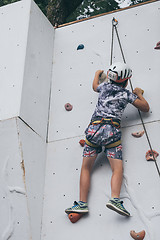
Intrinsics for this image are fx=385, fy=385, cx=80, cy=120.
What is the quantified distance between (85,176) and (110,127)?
40 cm

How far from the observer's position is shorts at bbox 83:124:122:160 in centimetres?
280

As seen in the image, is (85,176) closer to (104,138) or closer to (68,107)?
(104,138)

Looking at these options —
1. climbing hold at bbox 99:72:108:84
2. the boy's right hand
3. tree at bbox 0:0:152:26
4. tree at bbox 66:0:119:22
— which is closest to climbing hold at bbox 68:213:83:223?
the boy's right hand

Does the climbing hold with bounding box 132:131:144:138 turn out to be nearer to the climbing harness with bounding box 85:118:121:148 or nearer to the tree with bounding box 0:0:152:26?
the climbing harness with bounding box 85:118:121:148

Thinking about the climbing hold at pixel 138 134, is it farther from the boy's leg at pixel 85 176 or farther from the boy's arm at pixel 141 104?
the boy's leg at pixel 85 176

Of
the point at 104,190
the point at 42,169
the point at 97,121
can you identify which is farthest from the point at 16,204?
the point at 97,121

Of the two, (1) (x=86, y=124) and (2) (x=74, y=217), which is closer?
(2) (x=74, y=217)

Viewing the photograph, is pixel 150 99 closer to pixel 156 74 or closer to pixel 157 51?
pixel 156 74

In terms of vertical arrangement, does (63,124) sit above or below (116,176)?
above

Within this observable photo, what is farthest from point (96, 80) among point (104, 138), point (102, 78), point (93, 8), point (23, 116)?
point (93, 8)

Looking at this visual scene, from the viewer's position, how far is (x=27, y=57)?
318cm

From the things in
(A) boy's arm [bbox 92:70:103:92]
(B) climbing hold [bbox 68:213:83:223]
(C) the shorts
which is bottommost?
(B) climbing hold [bbox 68:213:83:223]

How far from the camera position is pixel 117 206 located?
101 inches

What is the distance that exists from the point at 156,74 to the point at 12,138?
4.18ft
